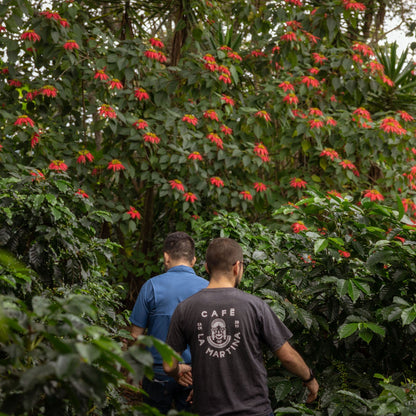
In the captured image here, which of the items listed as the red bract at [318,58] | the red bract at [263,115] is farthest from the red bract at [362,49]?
the red bract at [263,115]

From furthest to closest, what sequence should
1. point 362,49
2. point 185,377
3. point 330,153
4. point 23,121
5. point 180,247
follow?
1. point 362,49
2. point 330,153
3. point 23,121
4. point 180,247
5. point 185,377

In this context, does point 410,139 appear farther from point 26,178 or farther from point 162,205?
point 26,178

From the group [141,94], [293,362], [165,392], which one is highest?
[141,94]

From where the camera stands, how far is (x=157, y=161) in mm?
6059

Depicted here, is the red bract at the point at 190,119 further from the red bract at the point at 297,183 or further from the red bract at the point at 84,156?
the red bract at the point at 297,183

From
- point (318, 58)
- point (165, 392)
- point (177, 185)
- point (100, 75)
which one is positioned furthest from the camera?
point (318, 58)

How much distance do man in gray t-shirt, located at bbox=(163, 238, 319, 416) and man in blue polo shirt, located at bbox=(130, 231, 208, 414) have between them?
2.24 ft

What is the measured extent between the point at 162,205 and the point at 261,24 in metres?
2.64

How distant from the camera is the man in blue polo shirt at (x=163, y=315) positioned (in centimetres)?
315

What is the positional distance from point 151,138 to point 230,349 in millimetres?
3679

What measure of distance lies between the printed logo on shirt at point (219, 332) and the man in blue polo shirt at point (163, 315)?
0.77m

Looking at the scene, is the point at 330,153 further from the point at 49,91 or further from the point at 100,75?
the point at 49,91

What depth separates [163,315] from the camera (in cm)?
318

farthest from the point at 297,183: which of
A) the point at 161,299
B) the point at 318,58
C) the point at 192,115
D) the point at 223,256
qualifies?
the point at 223,256
